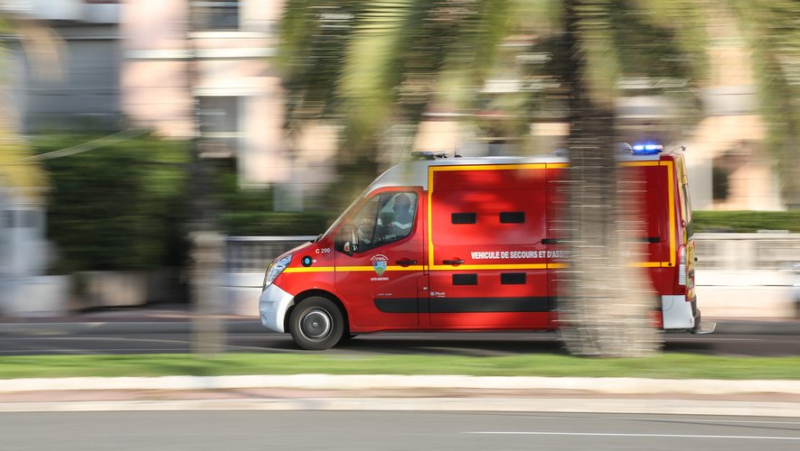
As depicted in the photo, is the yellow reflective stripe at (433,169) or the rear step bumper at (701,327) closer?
the rear step bumper at (701,327)

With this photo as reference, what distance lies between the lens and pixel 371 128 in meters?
8.98

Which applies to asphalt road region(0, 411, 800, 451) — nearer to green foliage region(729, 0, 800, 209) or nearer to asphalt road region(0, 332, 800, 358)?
green foliage region(729, 0, 800, 209)

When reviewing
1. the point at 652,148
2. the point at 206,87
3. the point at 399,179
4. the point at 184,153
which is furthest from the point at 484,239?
the point at 206,87

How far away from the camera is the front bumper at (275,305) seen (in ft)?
43.1

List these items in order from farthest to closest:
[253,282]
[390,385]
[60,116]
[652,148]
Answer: [60,116]
[253,282]
[652,148]
[390,385]

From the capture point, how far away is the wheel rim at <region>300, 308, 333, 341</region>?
1312cm

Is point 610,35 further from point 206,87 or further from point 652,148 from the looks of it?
point 206,87

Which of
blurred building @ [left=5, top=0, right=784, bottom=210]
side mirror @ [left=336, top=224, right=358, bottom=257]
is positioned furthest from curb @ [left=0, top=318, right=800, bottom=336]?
side mirror @ [left=336, top=224, right=358, bottom=257]

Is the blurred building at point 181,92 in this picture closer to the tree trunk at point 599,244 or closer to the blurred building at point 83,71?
the blurred building at point 83,71

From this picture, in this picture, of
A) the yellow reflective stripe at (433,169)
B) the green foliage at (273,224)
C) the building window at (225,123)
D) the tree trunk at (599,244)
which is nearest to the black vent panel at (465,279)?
the yellow reflective stripe at (433,169)

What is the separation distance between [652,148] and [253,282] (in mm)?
8155

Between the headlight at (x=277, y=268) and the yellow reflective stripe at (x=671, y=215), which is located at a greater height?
the yellow reflective stripe at (x=671, y=215)

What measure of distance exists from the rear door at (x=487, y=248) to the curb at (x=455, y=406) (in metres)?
3.69

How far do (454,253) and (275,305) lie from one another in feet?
7.59
